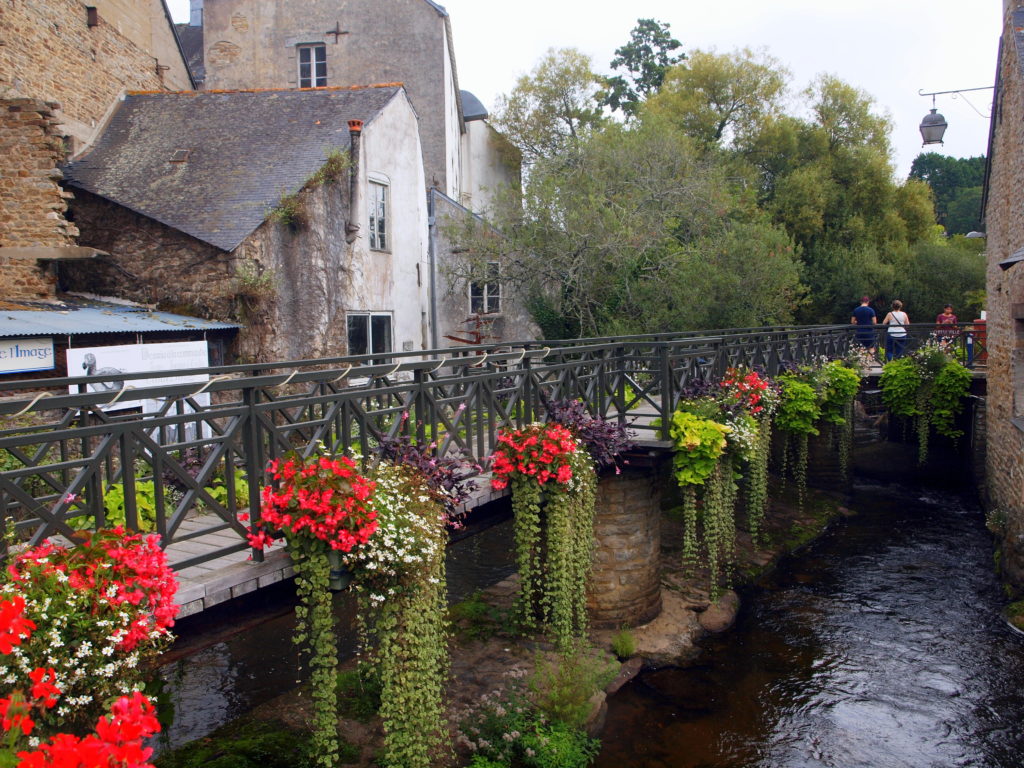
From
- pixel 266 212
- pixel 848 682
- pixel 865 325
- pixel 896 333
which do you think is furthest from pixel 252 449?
pixel 896 333

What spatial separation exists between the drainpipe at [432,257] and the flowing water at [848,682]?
9478 mm

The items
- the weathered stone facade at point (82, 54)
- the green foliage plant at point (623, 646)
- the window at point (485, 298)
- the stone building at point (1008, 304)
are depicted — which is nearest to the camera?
the green foliage plant at point (623, 646)

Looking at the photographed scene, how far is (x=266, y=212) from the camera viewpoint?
1441cm

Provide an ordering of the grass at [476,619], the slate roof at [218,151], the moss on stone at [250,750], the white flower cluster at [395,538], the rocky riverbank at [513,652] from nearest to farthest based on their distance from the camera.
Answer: the white flower cluster at [395,538] → the moss on stone at [250,750] → the rocky riverbank at [513,652] → the grass at [476,619] → the slate roof at [218,151]

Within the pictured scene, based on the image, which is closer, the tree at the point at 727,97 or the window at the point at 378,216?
the window at the point at 378,216

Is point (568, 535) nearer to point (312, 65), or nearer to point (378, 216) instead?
point (378, 216)

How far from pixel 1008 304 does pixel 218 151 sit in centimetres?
1389

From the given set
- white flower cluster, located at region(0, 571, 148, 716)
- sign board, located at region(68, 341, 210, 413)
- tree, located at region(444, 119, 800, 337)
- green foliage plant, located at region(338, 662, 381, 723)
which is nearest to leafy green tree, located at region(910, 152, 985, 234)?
tree, located at region(444, 119, 800, 337)

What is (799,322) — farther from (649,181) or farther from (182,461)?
(182,461)

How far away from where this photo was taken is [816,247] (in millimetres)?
26734

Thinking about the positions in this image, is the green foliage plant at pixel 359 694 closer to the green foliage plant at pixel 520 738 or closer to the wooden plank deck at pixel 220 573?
the green foliage plant at pixel 520 738

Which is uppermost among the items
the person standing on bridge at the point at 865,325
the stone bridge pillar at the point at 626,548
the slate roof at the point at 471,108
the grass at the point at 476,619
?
the slate roof at the point at 471,108

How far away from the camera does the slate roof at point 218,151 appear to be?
14578mm

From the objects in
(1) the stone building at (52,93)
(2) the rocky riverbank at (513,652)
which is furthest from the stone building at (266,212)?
(2) the rocky riverbank at (513,652)
